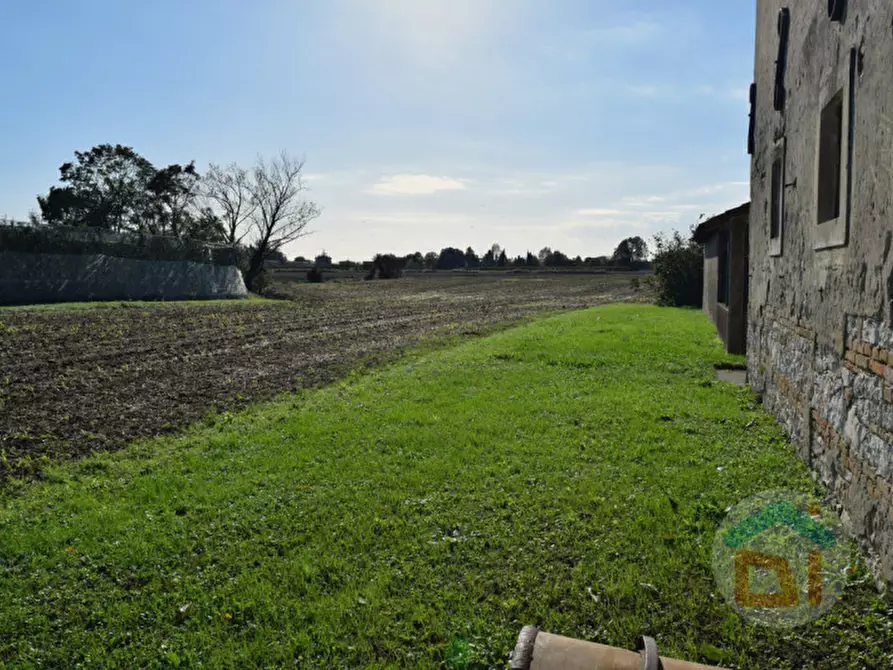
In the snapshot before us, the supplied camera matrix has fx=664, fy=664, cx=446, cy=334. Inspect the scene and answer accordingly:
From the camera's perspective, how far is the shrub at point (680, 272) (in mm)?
27219

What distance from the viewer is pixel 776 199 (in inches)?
311

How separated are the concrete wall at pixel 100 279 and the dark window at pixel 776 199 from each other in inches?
1041

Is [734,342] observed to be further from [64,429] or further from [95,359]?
[95,359]

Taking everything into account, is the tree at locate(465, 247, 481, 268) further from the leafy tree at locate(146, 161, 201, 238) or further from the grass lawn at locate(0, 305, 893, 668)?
the grass lawn at locate(0, 305, 893, 668)

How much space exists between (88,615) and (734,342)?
12105 millimetres

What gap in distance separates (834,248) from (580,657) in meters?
4.05

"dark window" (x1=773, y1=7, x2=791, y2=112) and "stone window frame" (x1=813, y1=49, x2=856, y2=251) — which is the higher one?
"dark window" (x1=773, y1=7, x2=791, y2=112)

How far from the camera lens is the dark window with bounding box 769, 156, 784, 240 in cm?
753

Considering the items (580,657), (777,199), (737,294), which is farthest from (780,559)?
(737,294)

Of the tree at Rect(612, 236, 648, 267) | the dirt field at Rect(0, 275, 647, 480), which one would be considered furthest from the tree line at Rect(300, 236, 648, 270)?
the dirt field at Rect(0, 275, 647, 480)

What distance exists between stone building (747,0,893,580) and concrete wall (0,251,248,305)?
26.7 metres

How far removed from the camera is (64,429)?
7.77 metres

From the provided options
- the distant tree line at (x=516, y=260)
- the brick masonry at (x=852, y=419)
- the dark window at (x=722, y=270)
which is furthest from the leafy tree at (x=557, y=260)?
the brick masonry at (x=852, y=419)

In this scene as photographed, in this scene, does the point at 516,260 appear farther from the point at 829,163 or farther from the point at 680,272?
the point at 829,163
